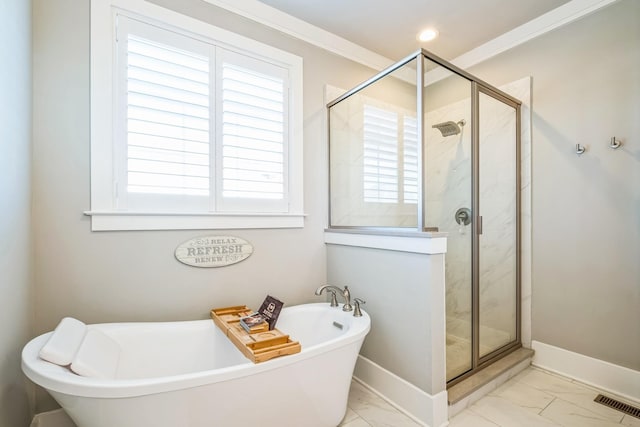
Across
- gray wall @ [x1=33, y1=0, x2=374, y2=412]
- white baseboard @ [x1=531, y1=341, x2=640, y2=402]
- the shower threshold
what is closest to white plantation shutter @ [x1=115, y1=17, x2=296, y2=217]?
gray wall @ [x1=33, y1=0, x2=374, y2=412]

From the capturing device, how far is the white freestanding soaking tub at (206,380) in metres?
1.03

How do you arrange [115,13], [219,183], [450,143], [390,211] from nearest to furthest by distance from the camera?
[115,13] → [219,183] → [450,143] → [390,211]

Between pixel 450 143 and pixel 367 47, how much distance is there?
3.95 feet

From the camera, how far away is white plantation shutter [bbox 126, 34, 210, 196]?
67.1 inches

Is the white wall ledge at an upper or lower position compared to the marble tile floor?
upper

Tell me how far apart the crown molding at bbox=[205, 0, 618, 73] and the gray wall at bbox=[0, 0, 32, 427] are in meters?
1.12

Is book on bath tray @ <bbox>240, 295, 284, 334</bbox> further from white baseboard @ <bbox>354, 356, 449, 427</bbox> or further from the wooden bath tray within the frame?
white baseboard @ <bbox>354, 356, 449, 427</bbox>

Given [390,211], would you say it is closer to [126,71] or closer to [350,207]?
[350,207]

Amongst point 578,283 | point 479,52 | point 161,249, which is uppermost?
point 479,52

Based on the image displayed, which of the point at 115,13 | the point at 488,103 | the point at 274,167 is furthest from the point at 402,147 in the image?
the point at 115,13

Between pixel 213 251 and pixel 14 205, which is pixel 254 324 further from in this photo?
pixel 14 205

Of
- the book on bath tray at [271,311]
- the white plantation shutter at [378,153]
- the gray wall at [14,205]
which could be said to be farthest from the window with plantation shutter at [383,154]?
the gray wall at [14,205]

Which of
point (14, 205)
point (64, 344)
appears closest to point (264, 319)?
point (64, 344)

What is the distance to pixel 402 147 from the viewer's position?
7.32 feet
